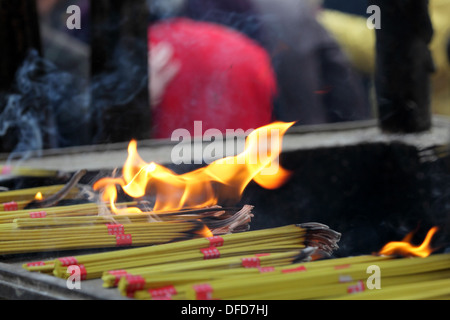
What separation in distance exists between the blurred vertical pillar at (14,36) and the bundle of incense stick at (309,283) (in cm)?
326

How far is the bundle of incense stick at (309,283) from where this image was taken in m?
1.59

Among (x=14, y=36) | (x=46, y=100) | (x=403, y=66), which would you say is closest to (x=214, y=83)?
(x=46, y=100)

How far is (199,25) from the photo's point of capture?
15.3 ft

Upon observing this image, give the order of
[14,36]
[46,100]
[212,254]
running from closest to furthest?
1. [212,254]
2. [14,36]
3. [46,100]

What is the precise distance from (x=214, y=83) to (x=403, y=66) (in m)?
1.82

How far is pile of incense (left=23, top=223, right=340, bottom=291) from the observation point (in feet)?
5.88

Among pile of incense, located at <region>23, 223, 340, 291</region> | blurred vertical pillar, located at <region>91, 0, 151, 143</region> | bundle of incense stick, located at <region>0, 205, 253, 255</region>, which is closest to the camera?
pile of incense, located at <region>23, 223, 340, 291</region>

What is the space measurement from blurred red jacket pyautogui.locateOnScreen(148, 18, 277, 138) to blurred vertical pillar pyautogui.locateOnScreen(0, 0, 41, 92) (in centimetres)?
84

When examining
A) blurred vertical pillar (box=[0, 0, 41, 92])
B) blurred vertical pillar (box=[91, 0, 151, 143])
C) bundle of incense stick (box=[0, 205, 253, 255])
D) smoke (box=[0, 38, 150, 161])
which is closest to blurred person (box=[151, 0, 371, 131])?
blurred vertical pillar (box=[91, 0, 151, 143])

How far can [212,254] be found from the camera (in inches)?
76.7

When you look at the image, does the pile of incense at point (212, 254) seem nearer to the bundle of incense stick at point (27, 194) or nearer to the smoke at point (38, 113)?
the bundle of incense stick at point (27, 194)

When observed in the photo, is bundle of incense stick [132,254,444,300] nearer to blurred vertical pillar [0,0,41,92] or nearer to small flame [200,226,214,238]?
small flame [200,226,214,238]

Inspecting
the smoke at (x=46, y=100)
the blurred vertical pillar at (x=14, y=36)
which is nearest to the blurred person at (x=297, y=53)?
the smoke at (x=46, y=100)

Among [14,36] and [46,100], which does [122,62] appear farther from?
[14,36]
